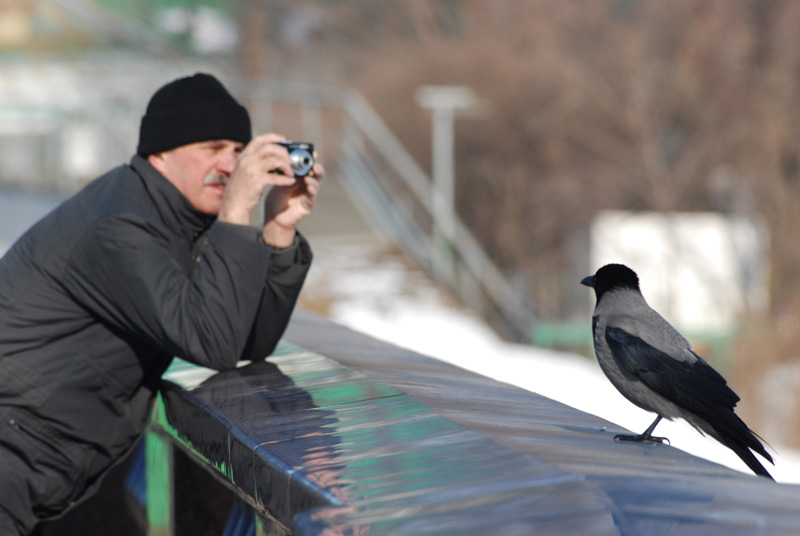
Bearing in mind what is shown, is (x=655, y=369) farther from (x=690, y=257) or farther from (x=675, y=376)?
(x=690, y=257)

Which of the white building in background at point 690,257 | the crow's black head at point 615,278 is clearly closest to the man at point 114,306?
the crow's black head at point 615,278

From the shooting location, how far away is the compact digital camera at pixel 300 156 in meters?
2.72

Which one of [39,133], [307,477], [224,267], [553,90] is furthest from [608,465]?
[553,90]

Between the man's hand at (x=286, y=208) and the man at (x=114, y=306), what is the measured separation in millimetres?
117

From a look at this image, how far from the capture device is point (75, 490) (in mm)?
2539

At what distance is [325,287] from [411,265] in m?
2.18

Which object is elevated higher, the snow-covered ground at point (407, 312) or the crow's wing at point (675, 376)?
the crow's wing at point (675, 376)

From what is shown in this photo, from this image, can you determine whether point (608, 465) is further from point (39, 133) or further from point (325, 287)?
point (39, 133)

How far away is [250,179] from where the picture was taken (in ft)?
8.55

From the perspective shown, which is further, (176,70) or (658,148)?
(658,148)

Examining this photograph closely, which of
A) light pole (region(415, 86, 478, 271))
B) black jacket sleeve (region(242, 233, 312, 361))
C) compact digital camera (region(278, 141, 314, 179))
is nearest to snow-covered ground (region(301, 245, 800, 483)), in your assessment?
light pole (region(415, 86, 478, 271))

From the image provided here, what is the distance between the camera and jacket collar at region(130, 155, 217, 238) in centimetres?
262

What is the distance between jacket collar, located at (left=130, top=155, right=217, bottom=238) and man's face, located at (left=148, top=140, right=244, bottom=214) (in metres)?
0.04

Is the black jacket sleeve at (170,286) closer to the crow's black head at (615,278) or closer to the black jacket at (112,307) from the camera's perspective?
the black jacket at (112,307)
